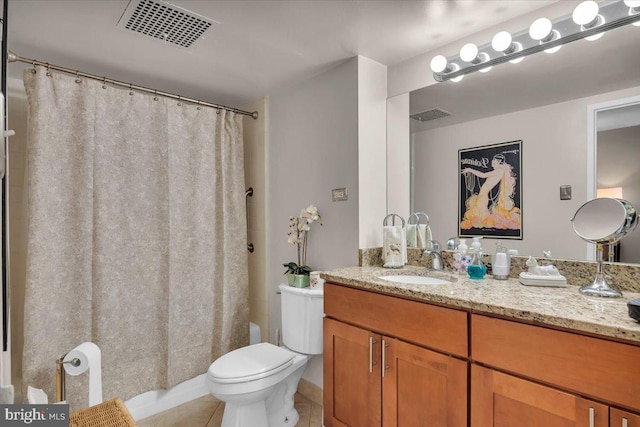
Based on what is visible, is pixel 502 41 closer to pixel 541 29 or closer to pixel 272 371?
pixel 541 29

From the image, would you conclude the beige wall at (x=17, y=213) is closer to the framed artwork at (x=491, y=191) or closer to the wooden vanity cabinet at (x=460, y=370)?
the wooden vanity cabinet at (x=460, y=370)

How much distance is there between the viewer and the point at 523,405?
42.2 inches

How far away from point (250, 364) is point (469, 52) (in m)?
1.95

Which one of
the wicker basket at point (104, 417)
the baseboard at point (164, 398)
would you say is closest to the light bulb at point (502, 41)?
the wicker basket at point (104, 417)

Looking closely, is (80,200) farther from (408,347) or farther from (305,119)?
(408,347)

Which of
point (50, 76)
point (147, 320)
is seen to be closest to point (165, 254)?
point (147, 320)

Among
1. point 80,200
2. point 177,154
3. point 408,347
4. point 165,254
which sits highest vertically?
point 177,154

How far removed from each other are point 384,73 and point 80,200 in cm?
196

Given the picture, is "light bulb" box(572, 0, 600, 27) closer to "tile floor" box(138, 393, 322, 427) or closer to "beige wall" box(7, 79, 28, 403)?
"tile floor" box(138, 393, 322, 427)

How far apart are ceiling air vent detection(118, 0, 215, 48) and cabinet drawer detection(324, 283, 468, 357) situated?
144cm

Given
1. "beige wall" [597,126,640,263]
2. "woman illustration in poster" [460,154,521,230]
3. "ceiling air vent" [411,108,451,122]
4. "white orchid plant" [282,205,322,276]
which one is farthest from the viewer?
"white orchid plant" [282,205,322,276]

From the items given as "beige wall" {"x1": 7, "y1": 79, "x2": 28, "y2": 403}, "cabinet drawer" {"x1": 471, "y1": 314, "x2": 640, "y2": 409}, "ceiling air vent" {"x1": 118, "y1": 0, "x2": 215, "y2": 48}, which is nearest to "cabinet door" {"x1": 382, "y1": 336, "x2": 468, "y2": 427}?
"cabinet drawer" {"x1": 471, "y1": 314, "x2": 640, "y2": 409}

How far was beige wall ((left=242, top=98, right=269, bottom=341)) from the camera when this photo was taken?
2.71 m

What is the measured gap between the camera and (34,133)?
186 centimetres
